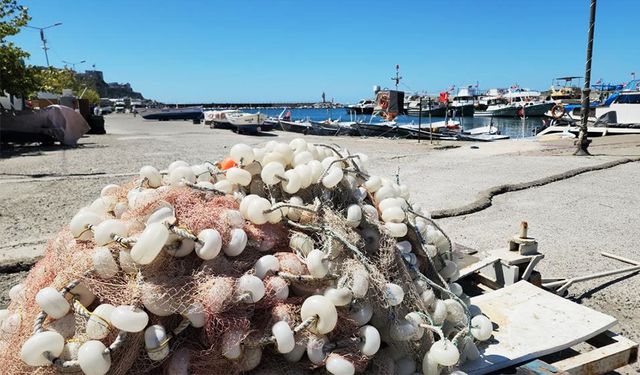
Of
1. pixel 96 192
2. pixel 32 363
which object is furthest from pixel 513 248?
pixel 96 192

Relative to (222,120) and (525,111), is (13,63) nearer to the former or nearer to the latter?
(222,120)

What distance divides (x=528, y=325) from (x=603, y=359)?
422mm

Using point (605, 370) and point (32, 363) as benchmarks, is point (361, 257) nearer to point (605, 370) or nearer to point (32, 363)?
point (32, 363)

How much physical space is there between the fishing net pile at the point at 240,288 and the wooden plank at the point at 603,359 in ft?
1.96

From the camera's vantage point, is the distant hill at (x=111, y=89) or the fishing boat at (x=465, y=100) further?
the distant hill at (x=111, y=89)

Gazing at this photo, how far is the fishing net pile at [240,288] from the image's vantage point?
180cm

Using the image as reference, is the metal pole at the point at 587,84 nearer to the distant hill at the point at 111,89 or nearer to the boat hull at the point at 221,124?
the boat hull at the point at 221,124

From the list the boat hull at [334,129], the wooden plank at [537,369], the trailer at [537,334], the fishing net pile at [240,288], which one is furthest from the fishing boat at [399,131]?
the fishing net pile at [240,288]

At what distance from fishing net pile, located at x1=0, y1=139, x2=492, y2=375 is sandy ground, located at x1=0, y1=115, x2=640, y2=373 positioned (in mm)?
1459

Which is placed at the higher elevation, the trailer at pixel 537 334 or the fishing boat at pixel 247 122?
the fishing boat at pixel 247 122

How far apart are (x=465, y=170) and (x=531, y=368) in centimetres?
915

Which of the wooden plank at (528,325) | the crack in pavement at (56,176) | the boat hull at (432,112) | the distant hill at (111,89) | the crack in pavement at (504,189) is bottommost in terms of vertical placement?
the crack in pavement at (504,189)

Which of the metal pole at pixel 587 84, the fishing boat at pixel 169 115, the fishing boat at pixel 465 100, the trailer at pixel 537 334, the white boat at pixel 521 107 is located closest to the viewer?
the trailer at pixel 537 334

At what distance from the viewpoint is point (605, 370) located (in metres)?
2.71
